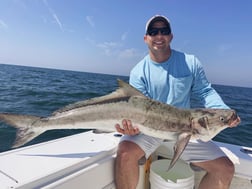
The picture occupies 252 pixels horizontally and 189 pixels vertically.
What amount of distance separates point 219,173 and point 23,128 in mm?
1825

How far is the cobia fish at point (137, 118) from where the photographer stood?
2275 mm

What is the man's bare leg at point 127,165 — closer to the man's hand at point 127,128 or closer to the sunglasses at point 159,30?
the man's hand at point 127,128

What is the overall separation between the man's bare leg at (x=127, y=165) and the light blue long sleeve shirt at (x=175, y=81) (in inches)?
30.4

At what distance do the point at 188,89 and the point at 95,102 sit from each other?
1.21 metres

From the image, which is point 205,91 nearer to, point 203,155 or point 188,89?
point 188,89

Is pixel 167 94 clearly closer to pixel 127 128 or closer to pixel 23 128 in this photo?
pixel 127 128

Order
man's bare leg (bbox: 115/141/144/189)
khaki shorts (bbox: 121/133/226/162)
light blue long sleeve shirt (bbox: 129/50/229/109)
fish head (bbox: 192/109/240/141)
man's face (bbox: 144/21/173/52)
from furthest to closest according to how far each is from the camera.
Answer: man's face (bbox: 144/21/173/52), light blue long sleeve shirt (bbox: 129/50/229/109), khaki shorts (bbox: 121/133/226/162), man's bare leg (bbox: 115/141/144/189), fish head (bbox: 192/109/240/141)

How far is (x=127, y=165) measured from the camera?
2.45 m

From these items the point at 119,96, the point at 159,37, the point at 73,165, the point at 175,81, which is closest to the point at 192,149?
the point at 175,81

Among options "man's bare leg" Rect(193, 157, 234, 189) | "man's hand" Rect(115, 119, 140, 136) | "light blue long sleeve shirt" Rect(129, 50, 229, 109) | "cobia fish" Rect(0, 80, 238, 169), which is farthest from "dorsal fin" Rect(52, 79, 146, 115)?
"man's bare leg" Rect(193, 157, 234, 189)

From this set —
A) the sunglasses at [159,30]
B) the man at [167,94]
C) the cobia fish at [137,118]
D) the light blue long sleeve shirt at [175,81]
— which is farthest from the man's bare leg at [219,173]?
the sunglasses at [159,30]

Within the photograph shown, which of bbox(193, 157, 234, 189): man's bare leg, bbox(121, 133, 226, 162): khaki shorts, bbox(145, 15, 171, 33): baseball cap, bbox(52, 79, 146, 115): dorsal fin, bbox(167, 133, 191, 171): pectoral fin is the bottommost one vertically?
bbox(193, 157, 234, 189): man's bare leg

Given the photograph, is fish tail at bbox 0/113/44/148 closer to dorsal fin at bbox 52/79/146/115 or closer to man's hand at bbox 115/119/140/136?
dorsal fin at bbox 52/79/146/115

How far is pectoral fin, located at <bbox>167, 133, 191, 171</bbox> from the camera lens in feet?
6.94
